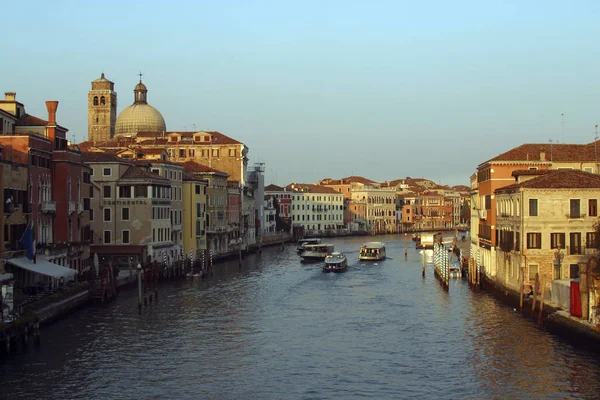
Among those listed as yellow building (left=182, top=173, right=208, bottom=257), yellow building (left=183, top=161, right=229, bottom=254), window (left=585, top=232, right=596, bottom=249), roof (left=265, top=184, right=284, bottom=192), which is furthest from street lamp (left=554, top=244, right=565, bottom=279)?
roof (left=265, top=184, right=284, bottom=192)

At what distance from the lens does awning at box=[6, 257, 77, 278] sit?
91.3ft

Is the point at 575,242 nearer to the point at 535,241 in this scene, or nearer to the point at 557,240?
the point at 557,240

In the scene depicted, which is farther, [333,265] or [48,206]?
[333,265]

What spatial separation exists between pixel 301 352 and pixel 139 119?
53.6m

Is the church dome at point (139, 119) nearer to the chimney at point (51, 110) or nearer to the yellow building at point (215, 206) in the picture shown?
the yellow building at point (215, 206)

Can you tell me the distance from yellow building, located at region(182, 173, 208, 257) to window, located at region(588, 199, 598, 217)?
26447 mm

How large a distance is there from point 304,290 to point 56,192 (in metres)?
11.3

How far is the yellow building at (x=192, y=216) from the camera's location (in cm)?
5166

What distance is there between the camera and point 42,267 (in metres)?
29.0

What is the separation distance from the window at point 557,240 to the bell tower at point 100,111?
56.6 meters

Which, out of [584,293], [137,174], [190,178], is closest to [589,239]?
[584,293]

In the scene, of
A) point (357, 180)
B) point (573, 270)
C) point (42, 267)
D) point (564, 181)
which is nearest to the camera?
point (42, 267)

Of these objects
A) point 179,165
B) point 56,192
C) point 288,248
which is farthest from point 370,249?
point 56,192

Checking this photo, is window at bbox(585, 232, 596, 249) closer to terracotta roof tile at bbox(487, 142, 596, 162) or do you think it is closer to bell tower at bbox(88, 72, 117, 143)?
terracotta roof tile at bbox(487, 142, 596, 162)
